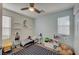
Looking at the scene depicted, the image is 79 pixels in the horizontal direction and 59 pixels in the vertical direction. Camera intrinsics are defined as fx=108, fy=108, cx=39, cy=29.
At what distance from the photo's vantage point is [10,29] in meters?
1.58

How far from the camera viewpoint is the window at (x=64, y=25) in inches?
61.6

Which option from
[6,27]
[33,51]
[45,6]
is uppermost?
[45,6]

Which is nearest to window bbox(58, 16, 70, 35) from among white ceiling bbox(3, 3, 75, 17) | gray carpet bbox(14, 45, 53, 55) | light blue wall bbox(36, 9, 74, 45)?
light blue wall bbox(36, 9, 74, 45)

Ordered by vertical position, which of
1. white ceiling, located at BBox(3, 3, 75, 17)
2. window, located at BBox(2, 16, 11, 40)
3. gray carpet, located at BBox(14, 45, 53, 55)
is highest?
white ceiling, located at BBox(3, 3, 75, 17)

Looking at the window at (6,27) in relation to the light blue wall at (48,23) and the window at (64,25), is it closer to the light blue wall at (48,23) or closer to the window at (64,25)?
the light blue wall at (48,23)

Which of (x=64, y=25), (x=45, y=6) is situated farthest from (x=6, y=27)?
(x=64, y=25)

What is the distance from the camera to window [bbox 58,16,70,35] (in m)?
1.57

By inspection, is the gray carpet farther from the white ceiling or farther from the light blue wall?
the white ceiling

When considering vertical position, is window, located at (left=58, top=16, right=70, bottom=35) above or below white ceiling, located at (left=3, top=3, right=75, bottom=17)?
below

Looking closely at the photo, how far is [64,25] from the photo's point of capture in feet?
5.18

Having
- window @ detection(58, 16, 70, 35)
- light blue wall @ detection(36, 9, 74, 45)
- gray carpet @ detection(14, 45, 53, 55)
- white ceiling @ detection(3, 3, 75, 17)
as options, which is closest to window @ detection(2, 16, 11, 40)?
white ceiling @ detection(3, 3, 75, 17)

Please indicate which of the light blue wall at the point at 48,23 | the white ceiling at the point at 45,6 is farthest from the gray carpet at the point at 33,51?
the white ceiling at the point at 45,6

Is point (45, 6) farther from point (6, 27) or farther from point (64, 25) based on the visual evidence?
point (6, 27)
